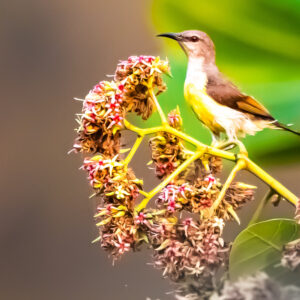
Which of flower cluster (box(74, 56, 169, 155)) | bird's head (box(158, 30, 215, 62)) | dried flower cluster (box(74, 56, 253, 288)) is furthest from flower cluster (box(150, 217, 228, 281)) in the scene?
bird's head (box(158, 30, 215, 62))

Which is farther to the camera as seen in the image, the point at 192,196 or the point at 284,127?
the point at 284,127

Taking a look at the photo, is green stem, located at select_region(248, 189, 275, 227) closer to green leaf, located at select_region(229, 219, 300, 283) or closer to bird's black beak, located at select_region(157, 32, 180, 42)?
green leaf, located at select_region(229, 219, 300, 283)

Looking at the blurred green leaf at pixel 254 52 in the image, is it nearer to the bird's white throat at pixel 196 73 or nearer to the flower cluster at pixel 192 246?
the bird's white throat at pixel 196 73

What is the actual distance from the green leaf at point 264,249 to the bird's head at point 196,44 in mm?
210

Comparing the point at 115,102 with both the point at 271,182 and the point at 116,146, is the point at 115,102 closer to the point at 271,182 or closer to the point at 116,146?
the point at 116,146

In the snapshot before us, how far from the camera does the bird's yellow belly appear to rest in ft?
2.49

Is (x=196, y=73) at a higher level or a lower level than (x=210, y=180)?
higher

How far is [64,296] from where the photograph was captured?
2.69ft

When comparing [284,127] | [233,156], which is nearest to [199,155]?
[233,156]

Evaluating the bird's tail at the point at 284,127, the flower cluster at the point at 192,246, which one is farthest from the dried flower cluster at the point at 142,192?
the bird's tail at the point at 284,127

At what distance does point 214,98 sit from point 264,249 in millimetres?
181

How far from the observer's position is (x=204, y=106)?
0.76m

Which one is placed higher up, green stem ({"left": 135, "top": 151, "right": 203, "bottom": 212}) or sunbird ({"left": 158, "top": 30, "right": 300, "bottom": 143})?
sunbird ({"left": 158, "top": 30, "right": 300, "bottom": 143})

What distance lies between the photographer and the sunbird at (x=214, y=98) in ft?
2.49
